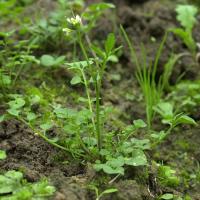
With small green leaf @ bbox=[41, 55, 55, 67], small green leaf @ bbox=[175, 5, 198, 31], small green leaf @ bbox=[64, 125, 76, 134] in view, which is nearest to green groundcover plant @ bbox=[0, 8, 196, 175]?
small green leaf @ bbox=[64, 125, 76, 134]

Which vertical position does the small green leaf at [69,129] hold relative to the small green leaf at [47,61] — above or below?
below

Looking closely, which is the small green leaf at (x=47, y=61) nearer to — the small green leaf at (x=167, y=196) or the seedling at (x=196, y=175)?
the small green leaf at (x=167, y=196)

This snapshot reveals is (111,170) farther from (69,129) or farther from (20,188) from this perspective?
(20,188)

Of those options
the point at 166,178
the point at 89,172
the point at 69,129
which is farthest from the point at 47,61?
the point at 166,178

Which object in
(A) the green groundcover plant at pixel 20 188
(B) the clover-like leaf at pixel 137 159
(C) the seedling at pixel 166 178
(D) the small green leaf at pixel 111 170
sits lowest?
(C) the seedling at pixel 166 178

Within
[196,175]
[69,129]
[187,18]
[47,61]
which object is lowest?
[196,175]

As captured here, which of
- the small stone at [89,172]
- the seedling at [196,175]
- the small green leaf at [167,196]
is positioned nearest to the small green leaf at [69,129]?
the small stone at [89,172]

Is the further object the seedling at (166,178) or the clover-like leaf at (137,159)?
the seedling at (166,178)

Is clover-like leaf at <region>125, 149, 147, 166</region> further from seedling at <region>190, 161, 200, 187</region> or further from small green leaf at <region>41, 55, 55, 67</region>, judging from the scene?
small green leaf at <region>41, 55, 55, 67</region>

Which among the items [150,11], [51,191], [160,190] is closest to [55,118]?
[51,191]

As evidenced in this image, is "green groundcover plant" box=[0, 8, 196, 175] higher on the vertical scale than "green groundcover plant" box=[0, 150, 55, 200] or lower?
higher

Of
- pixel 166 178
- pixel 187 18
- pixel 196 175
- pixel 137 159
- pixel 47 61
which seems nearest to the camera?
pixel 137 159

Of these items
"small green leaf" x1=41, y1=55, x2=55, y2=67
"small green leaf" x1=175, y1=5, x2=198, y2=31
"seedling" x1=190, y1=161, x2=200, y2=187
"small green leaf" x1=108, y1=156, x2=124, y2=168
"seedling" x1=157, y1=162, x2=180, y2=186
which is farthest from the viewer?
"small green leaf" x1=175, y1=5, x2=198, y2=31

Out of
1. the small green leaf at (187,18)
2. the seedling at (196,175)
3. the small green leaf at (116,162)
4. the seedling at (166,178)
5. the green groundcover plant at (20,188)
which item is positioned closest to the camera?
the green groundcover plant at (20,188)
